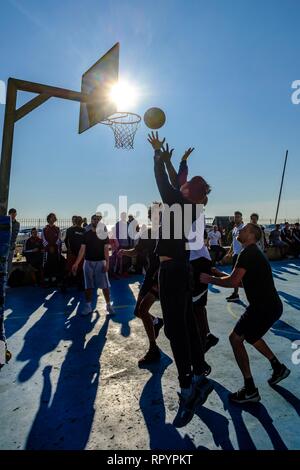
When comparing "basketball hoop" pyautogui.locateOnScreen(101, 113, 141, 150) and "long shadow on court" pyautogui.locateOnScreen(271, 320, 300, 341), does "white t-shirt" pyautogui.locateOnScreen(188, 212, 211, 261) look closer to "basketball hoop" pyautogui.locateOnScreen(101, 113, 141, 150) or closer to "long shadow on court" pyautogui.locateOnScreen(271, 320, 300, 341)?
"long shadow on court" pyautogui.locateOnScreen(271, 320, 300, 341)

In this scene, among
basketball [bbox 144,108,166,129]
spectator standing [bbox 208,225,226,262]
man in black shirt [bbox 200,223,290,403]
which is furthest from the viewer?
spectator standing [bbox 208,225,226,262]

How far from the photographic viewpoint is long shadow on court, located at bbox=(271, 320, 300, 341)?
5.50 meters

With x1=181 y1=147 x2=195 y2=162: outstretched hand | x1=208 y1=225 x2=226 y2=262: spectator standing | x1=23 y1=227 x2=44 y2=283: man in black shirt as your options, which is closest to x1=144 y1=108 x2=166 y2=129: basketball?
x1=181 y1=147 x2=195 y2=162: outstretched hand

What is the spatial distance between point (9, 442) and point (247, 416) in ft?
7.04

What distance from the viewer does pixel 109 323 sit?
6.41 metres

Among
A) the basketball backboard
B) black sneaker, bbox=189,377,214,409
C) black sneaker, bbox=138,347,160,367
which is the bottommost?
black sneaker, bbox=138,347,160,367

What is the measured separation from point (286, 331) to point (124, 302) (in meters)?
3.92

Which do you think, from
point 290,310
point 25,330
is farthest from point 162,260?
point 290,310

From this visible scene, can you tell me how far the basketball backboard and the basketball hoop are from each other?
3585mm

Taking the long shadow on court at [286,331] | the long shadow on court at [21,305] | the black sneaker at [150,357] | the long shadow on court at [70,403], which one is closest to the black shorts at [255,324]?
the black sneaker at [150,357]

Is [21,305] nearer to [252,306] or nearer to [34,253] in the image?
[34,253]

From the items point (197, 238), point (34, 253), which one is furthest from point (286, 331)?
point (34, 253)

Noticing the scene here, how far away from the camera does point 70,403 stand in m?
3.43
